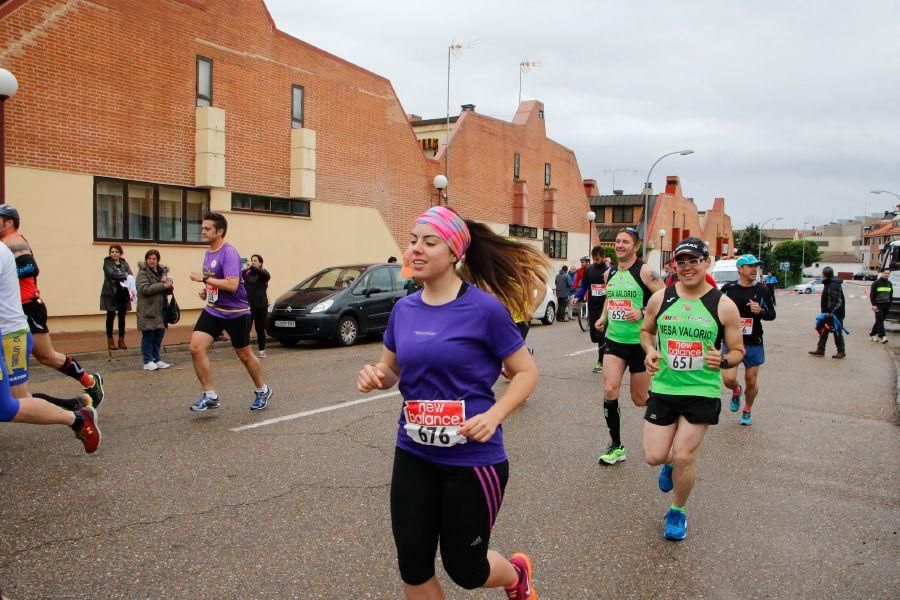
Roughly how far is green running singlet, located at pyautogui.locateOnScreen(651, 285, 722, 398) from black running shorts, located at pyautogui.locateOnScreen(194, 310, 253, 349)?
4.42 m

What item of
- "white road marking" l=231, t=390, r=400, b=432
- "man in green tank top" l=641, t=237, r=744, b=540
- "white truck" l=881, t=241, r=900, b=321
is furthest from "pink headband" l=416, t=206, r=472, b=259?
"white truck" l=881, t=241, r=900, b=321

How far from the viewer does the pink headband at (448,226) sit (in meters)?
2.68

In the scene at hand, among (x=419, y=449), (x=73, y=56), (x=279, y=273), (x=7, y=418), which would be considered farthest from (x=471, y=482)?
(x=279, y=273)

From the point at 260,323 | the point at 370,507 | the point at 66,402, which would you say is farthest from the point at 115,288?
the point at 370,507

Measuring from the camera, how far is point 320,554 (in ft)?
12.6

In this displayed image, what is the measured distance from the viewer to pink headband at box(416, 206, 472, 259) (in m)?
2.68

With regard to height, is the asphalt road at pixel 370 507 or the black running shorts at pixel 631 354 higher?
the black running shorts at pixel 631 354

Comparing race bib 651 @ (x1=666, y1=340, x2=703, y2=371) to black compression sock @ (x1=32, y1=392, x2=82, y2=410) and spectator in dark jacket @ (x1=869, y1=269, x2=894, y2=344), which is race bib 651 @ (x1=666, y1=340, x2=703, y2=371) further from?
spectator in dark jacket @ (x1=869, y1=269, x2=894, y2=344)

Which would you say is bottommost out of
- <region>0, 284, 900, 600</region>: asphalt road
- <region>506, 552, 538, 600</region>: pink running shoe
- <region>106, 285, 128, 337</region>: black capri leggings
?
<region>0, 284, 900, 600</region>: asphalt road

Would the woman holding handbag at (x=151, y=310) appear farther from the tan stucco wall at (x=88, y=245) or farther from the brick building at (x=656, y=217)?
the brick building at (x=656, y=217)

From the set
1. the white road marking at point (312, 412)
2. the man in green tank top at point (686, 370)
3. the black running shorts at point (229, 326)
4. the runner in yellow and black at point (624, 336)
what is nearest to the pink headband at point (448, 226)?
the man in green tank top at point (686, 370)

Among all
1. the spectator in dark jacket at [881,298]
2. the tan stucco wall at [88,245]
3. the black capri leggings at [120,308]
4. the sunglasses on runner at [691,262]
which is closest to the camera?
the sunglasses on runner at [691,262]

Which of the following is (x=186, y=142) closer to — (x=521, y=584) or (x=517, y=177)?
(x=521, y=584)

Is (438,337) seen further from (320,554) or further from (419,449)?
(320,554)
